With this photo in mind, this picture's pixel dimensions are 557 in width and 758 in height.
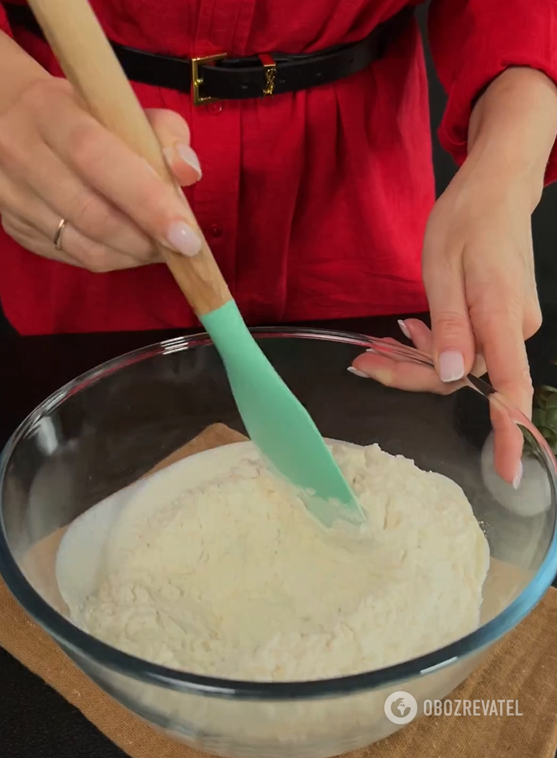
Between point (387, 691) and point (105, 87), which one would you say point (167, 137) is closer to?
point (105, 87)

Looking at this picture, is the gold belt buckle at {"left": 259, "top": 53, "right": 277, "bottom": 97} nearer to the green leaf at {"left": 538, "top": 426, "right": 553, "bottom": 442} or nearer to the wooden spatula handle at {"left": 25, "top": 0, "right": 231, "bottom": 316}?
the wooden spatula handle at {"left": 25, "top": 0, "right": 231, "bottom": 316}

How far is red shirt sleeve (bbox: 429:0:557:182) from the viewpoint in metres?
0.76

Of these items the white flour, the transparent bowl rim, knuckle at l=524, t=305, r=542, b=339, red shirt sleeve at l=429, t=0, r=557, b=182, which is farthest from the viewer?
red shirt sleeve at l=429, t=0, r=557, b=182

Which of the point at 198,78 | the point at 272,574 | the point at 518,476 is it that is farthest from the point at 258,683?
the point at 198,78

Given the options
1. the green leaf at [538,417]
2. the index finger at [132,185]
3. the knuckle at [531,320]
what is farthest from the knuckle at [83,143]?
the green leaf at [538,417]

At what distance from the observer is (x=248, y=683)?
1.34 feet

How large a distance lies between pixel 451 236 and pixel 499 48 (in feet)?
0.86

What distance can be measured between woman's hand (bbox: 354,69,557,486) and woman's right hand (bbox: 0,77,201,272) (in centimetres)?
23

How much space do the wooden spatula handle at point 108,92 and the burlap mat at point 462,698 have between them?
0.25 meters

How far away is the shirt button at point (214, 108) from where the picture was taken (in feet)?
2.76

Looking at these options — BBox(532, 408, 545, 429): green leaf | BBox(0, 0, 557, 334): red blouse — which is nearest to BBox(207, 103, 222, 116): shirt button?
BBox(0, 0, 557, 334): red blouse

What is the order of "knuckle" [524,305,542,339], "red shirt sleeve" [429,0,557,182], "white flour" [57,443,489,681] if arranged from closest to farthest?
"white flour" [57,443,489,681], "knuckle" [524,305,542,339], "red shirt sleeve" [429,0,557,182]

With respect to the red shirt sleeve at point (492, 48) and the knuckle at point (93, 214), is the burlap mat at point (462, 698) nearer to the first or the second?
the knuckle at point (93, 214)

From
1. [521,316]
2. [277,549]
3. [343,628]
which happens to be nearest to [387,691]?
[343,628]
